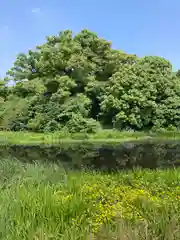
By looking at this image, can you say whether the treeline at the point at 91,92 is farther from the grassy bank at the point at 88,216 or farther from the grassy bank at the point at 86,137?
the grassy bank at the point at 88,216

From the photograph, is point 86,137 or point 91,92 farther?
point 91,92

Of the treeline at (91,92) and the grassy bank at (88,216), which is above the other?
the treeline at (91,92)

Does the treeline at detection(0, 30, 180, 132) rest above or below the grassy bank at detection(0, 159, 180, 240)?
above

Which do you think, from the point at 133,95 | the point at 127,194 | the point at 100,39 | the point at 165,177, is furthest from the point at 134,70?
the point at 127,194

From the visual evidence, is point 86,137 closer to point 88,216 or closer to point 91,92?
point 91,92

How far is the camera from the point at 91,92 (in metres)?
34.2

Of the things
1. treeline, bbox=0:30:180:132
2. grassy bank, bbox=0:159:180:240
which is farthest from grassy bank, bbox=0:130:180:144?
grassy bank, bbox=0:159:180:240

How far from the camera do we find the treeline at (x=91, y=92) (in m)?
30.3

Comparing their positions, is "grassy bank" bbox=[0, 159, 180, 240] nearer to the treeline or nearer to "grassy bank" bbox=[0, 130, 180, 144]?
"grassy bank" bbox=[0, 130, 180, 144]

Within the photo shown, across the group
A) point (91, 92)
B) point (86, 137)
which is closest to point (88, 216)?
point (86, 137)

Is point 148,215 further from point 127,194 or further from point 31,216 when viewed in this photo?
point 31,216

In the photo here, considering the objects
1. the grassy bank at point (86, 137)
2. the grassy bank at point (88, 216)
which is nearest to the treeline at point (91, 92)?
the grassy bank at point (86, 137)

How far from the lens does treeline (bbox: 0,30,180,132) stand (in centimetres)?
3033

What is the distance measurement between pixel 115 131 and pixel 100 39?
40.0ft
